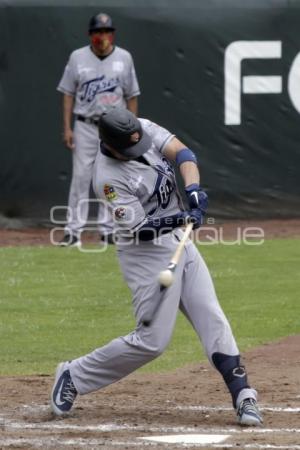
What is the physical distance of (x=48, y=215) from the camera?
14180 millimetres

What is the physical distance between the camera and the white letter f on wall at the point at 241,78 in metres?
14.1

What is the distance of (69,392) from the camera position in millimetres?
6504

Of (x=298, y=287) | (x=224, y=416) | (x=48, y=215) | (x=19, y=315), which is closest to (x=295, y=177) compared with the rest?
(x=48, y=215)

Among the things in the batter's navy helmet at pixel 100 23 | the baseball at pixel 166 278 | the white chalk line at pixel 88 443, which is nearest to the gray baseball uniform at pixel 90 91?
the batter's navy helmet at pixel 100 23

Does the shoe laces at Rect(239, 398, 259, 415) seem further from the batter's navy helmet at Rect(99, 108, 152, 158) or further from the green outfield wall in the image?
the green outfield wall

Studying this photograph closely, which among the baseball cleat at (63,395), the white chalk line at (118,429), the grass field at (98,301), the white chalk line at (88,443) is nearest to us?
the white chalk line at (88,443)

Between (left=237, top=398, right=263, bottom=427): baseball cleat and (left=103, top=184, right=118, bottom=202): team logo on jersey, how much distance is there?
1.18m

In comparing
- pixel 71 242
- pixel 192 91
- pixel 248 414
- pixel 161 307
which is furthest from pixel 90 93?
pixel 248 414

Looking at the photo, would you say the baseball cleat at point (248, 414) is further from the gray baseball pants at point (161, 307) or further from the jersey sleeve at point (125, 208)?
the jersey sleeve at point (125, 208)

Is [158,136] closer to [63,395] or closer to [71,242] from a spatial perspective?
[63,395]

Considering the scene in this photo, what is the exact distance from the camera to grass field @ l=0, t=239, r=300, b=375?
848 cm

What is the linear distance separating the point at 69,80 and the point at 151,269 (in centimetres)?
664

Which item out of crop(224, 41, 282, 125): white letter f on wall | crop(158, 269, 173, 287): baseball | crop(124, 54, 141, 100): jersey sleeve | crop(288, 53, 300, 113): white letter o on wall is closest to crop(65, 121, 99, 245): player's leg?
crop(124, 54, 141, 100): jersey sleeve

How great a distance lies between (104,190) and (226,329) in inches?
36.1
